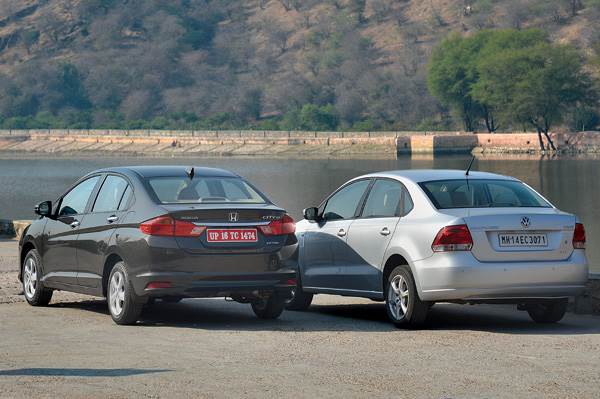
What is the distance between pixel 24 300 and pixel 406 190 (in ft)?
14.8

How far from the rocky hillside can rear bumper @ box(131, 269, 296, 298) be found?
123m

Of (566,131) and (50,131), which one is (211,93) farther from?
(566,131)

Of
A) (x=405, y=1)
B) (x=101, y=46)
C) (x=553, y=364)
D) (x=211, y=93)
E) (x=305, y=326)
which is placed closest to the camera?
(x=553, y=364)

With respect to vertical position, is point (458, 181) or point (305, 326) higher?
point (458, 181)

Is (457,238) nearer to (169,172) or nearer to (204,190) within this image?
(204,190)

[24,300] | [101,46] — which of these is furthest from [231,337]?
[101,46]

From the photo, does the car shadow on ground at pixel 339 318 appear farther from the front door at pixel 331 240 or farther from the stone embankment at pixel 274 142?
the stone embankment at pixel 274 142

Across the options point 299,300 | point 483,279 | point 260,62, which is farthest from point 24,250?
point 260,62

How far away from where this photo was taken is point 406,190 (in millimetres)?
12820

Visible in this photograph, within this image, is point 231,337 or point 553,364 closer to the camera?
point 553,364

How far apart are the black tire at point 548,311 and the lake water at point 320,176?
2058 cm

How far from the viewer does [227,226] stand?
1230cm

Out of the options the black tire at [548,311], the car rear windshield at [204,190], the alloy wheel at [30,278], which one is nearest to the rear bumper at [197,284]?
the car rear windshield at [204,190]

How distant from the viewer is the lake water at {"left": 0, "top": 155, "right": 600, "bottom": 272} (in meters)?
64.1
